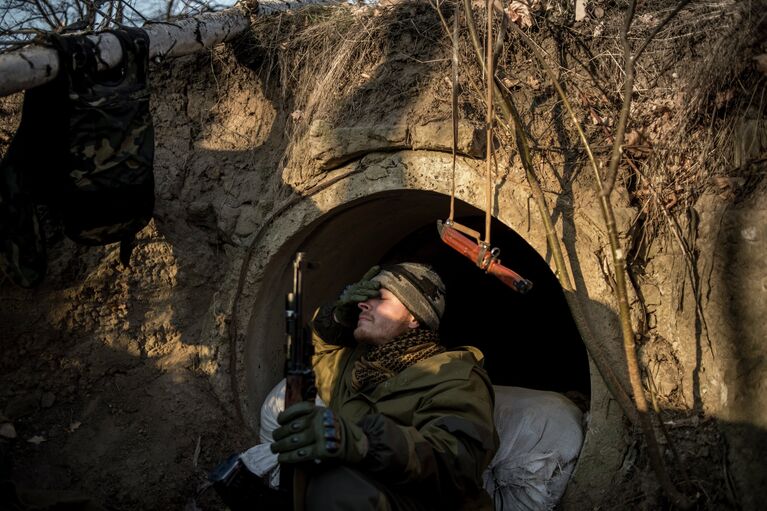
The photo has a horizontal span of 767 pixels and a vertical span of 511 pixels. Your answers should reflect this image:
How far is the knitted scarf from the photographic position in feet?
11.9

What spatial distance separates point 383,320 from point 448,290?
2175 mm

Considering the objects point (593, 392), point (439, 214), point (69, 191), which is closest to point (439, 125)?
point (439, 214)

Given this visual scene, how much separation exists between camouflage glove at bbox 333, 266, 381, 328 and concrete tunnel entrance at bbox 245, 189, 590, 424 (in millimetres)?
347

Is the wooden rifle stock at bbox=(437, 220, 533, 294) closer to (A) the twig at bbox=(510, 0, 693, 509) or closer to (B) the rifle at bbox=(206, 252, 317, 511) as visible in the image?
(A) the twig at bbox=(510, 0, 693, 509)

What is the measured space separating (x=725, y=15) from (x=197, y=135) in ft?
9.73

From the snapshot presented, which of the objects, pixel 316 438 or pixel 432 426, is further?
pixel 432 426

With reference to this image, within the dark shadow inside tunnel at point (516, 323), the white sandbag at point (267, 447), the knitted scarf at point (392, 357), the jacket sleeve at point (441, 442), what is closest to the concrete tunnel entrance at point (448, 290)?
the dark shadow inside tunnel at point (516, 323)

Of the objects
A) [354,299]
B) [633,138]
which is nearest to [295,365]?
[354,299]

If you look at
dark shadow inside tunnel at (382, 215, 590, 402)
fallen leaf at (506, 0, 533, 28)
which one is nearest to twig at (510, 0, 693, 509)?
fallen leaf at (506, 0, 533, 28)

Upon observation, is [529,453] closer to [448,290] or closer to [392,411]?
[392,411]

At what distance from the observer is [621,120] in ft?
10.3

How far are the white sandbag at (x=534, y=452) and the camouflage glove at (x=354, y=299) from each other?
920 millimetres

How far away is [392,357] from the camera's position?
12.0ft

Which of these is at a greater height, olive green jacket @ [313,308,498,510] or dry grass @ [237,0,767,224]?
dry grass @ [237,0,767,224]
